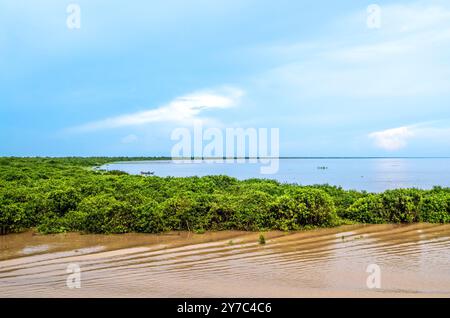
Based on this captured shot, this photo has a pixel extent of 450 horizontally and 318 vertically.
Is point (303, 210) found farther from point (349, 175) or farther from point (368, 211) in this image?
point (349, 175)

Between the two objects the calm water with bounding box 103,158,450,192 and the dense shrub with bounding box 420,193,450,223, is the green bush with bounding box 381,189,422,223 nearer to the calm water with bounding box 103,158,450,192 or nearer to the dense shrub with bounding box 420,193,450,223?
the dense shrub with bounding box 420,193,450,223

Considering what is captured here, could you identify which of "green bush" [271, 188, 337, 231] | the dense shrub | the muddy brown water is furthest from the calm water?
the muddy brown water

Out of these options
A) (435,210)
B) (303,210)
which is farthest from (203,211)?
(435,210)

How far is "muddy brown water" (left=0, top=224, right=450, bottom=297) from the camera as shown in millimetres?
6500

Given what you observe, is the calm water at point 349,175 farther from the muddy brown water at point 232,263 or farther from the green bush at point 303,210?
the muddy brown water at point 232,263

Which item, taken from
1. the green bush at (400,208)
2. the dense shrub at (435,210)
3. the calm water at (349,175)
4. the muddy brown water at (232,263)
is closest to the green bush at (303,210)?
the muddy brown water at (232,263)

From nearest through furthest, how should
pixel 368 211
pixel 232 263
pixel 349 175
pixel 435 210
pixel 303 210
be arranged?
1. pixel 232 263
2. pixel 303 210
3. pixel 368 211
4. pixel 435 210
5. pixel 349 175

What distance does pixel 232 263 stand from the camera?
25.8 ft

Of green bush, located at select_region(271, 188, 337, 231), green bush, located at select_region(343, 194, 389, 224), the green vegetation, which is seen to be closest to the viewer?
the green vegetation

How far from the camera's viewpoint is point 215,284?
22.1ft

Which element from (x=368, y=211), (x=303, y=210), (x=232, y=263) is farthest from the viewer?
(x=368, y=211)
